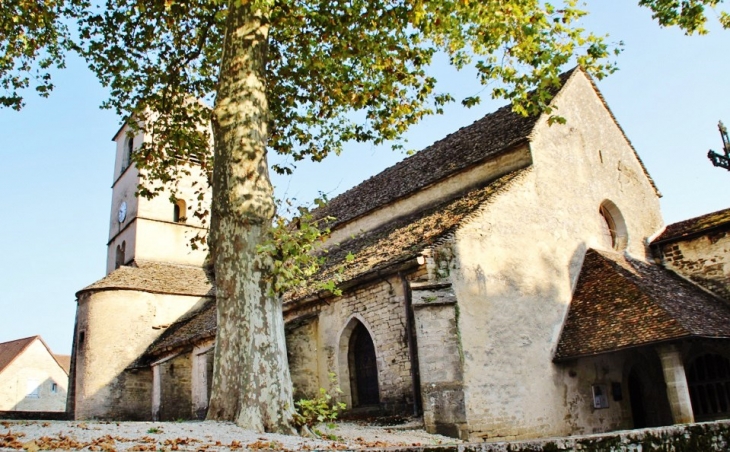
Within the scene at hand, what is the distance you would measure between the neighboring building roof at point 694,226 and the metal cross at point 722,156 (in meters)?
5.03

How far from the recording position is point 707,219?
1603 centimetres

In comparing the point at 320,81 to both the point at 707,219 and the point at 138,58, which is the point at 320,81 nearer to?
the point at 138,58

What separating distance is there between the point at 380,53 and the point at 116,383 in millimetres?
16245

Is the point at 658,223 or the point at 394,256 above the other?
the point at 658,223

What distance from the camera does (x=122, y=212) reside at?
2783 cm

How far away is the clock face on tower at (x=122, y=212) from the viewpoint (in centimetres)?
2753

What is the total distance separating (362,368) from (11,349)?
37.7 m

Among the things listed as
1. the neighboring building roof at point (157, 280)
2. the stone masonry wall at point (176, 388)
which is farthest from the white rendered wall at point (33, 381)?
the stone masonry wall at point (176, 388)

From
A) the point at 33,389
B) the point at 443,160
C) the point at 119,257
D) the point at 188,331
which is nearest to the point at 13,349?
the point at 33,389

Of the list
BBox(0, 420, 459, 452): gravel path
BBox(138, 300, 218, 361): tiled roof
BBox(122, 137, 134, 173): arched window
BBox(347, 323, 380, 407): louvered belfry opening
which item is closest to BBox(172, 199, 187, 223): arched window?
BBox(122, 137, 134, 173): arched window

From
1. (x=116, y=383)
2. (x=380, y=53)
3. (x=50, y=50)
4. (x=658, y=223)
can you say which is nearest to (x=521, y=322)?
(x=380, y=53)

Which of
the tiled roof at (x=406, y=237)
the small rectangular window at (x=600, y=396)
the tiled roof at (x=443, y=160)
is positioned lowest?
the small rectangular window at (x=600, y=396)

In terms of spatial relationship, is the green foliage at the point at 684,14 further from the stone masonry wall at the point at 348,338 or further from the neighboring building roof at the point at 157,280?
the neighboring building roof at the point at 157,280

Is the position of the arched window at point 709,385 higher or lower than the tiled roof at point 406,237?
lower
